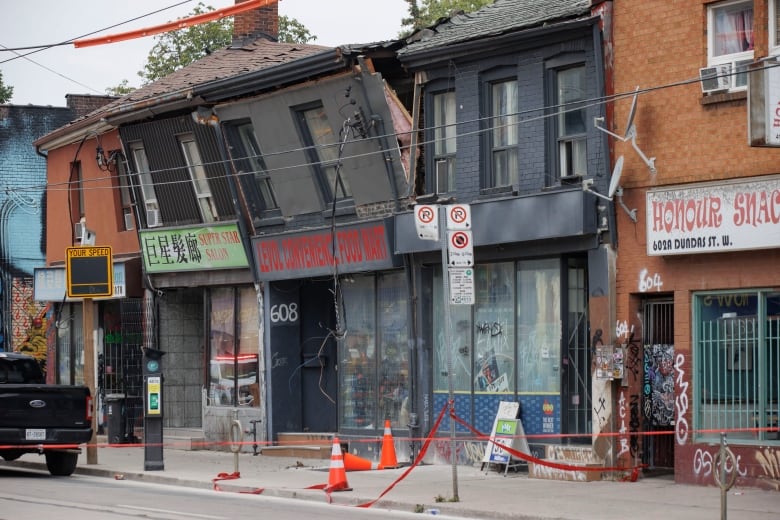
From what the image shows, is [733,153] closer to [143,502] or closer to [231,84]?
[143,502]

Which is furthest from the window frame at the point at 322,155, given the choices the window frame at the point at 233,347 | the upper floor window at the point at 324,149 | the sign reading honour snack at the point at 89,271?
the sign reading honour snack at the point at 89,271

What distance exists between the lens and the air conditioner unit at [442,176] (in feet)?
74.0

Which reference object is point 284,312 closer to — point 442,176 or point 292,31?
point 442,176

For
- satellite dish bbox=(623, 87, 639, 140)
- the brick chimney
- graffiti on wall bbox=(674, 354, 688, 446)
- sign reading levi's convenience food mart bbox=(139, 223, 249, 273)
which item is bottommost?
graffiti on wall bbox=(674, 354, 688, 446)

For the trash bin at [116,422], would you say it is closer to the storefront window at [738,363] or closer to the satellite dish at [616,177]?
the satellite dish at [616,177]

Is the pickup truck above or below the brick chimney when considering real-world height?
below

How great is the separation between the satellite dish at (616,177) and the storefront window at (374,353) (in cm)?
552

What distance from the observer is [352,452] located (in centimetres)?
2472

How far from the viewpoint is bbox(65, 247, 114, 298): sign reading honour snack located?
2406 centimetres

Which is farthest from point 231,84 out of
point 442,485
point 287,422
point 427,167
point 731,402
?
point 731,402

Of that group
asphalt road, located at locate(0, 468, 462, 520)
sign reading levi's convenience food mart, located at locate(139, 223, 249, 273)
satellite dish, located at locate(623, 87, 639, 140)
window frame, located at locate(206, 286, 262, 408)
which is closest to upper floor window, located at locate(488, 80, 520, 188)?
satellite dish, located at locate(623, 87, 639, 140)

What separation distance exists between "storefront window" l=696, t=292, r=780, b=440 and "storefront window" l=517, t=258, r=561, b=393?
2.71 m

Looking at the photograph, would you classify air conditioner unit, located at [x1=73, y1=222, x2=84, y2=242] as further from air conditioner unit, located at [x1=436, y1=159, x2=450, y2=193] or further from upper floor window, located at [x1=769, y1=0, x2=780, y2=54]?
upper floor window, located at [x1=769, y1=0, x2=780, y2=54]

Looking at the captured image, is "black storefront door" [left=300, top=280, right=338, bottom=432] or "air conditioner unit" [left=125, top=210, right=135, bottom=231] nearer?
"black storefront door" [left=300, top=280, right=338, bottom=432]
